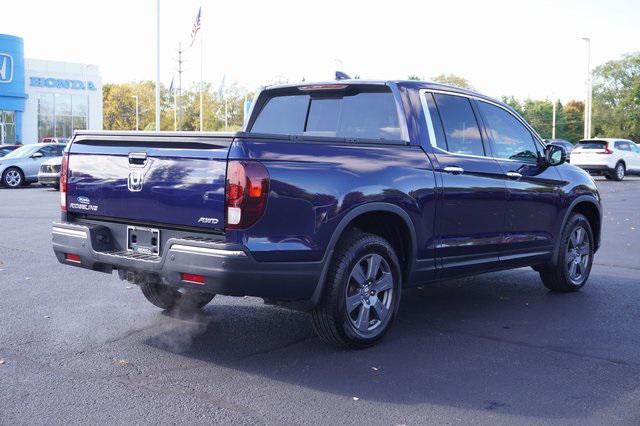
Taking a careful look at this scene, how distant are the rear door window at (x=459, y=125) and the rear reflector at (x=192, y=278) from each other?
7.95 feet

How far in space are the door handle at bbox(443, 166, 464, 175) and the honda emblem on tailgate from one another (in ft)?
7.60

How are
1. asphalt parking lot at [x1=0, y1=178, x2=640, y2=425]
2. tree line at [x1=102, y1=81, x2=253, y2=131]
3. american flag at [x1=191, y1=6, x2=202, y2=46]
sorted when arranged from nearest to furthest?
asphalt parking lot at [x1=0, y1=178, x2=640, y2=425] < american flag at [x1=191, y1=6, x2=202, y2=46] < tree line at [x1=102, y1=81, x2=253, y2=131]

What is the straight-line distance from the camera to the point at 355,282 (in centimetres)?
520

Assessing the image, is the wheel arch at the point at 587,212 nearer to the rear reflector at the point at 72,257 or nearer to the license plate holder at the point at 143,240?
the license plate holder at the point at 143,240

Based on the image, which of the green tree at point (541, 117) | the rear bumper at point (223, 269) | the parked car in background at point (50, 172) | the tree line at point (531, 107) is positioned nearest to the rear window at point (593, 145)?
the parked car in background at point (50, 172)

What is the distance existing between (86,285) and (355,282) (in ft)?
11.2

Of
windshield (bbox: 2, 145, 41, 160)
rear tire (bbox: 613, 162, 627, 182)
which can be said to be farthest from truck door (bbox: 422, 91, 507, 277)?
rear tire (bbox: 613, 162, 627, 182)

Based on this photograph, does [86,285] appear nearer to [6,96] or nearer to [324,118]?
[324,118]

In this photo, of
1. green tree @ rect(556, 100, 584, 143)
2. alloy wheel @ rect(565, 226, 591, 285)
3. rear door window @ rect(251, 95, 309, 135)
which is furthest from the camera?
green tree @ rect(556, 100, 584, 143)

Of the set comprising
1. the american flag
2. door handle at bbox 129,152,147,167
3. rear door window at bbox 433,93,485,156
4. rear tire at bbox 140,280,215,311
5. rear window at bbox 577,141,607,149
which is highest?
the american flag

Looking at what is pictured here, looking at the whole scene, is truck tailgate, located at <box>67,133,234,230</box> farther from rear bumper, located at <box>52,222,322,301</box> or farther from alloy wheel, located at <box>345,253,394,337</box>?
alloy wheel, located at <box>345,253,394,337</box>

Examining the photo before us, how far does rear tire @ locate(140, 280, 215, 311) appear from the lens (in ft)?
20.0

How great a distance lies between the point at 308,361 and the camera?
16.4 ft

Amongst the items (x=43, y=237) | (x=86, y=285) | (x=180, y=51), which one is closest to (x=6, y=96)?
(x=180, y=51)
